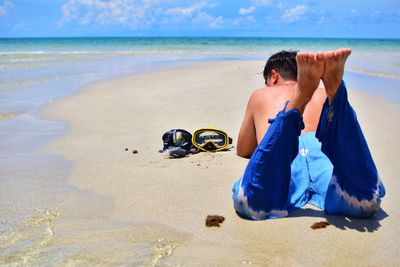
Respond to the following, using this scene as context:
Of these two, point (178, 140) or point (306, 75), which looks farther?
point (178, 140)

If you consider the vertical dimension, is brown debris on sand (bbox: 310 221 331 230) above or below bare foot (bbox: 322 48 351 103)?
below

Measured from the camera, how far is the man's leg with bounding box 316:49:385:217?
99.2 inches

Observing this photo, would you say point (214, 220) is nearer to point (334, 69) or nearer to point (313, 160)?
point (313, 160)

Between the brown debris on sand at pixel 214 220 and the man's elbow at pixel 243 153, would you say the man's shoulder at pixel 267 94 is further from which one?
the brown debris on sand at pixel 214 220

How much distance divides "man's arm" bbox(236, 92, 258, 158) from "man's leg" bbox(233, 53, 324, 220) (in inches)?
29.7

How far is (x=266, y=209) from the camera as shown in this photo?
287 cm

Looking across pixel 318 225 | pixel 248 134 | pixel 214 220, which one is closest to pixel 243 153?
pixel 248 134

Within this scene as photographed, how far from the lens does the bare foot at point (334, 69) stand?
2434 mm

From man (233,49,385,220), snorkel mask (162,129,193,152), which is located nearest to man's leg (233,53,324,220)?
man (233,49,385,220)

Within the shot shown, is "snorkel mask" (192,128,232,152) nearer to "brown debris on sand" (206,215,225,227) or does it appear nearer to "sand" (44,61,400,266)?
"sand" (44,61,400,266)

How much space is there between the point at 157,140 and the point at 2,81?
7.27 m

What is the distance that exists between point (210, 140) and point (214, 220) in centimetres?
190

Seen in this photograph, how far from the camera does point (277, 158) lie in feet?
8.76

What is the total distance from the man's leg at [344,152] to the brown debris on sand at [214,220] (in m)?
0.72
